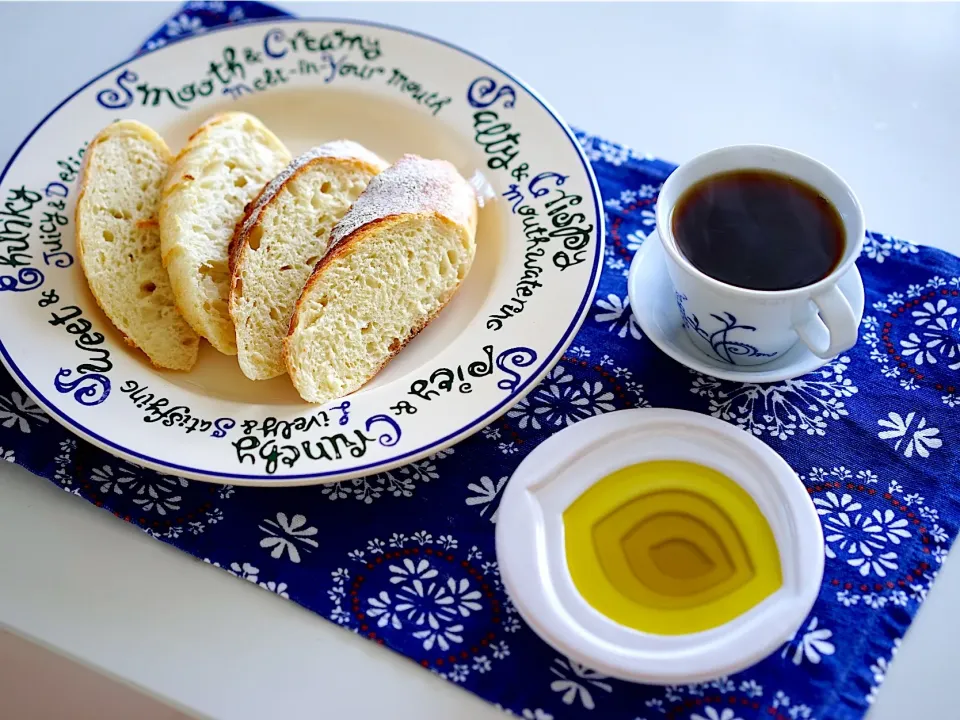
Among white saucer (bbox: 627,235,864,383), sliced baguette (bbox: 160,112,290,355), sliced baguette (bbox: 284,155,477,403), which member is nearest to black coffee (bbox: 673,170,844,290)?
white saucer (bbox: 627,235,864,383)

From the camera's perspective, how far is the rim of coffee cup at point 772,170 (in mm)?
1127

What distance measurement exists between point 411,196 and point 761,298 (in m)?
0.52

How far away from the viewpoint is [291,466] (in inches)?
44.1

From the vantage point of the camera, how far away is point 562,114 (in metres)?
1.76

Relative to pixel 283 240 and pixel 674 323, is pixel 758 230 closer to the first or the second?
pixel 674 323

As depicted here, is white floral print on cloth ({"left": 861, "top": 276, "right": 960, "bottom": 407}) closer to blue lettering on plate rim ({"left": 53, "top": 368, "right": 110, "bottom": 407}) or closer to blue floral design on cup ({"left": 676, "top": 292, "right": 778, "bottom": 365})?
blue floral design on cup ({"left": 676, "top": 292, "right": 778, "bottom": 365})

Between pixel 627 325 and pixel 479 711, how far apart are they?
2.02ft

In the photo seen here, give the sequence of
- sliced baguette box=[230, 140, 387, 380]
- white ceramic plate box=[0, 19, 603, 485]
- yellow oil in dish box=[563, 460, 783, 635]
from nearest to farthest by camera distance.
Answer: yellow oil in dish box=[563, 460, 783, 635] < white ceramic plate box=[0, 19, 603, 485] < sliced baguette box=[230, 140, 387, 380]

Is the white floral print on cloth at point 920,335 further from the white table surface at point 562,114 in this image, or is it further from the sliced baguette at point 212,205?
the sliced baguette at point 212,205

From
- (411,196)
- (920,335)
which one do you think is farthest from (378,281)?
(920,335)

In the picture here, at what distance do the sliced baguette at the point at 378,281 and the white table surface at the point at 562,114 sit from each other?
322 millimetres

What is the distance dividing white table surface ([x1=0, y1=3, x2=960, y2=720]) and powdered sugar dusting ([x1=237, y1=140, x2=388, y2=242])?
0.47 meters

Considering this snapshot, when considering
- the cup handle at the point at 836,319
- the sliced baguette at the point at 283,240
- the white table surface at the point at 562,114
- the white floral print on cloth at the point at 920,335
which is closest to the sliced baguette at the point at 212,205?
the sliced baguette at the point at 283,240

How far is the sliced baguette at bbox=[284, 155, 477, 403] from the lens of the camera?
1237 millimetres
